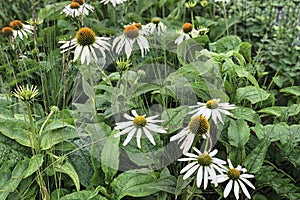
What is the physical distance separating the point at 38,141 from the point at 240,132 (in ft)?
1.89

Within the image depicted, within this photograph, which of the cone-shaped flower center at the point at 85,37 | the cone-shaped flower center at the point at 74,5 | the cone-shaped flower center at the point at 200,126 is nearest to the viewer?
the cone-shaped flower center at the point at 200,126

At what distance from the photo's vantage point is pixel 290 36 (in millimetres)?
2244

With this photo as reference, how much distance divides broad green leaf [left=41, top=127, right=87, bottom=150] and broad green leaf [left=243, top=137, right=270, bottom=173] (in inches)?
18.8

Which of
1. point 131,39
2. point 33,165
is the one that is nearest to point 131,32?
point 131,39

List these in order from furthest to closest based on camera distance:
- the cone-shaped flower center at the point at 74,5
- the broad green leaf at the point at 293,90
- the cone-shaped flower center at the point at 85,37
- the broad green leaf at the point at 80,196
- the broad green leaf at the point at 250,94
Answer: the cone-shaped flower center at the point at 74,5, the broad green leaf at the point at 293,90, the broad green leaf at the point at 250,94, the cone-shaped flower center at the point at 85,37, the broad green leaf at the point at 80,196

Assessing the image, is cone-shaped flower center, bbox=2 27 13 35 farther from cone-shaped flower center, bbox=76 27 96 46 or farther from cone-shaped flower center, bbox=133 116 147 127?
cone-shaped flower center, bbox=133 116 147 127

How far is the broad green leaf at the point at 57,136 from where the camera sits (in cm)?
136

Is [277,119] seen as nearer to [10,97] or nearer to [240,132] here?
[240,132]

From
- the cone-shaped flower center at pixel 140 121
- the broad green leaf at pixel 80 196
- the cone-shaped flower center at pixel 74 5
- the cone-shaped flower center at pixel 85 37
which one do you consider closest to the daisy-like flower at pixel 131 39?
the cone-shaped flower center at pixel 85 37

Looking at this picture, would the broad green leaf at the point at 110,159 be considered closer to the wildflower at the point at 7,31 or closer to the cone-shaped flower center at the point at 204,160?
the cone-shaped flower center at the point at 204,160

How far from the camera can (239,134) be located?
1431 mm

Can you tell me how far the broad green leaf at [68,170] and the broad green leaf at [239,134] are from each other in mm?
448

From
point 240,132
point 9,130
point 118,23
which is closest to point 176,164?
point 240,132

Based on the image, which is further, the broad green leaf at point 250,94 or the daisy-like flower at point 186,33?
the daisy-like flower at point 186,33
